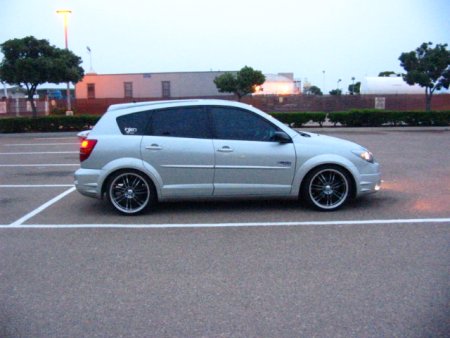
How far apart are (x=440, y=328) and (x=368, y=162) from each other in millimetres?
3952

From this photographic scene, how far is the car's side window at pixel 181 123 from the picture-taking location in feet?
24.5

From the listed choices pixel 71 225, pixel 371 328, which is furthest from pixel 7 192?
pixel 371 328

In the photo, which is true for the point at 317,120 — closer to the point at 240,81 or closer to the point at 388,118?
the point at 388,118

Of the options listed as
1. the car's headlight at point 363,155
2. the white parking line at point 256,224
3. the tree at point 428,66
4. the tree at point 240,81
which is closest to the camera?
the white parking line at point 256,224

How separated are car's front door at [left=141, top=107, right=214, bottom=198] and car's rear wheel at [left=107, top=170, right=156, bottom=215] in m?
0.22

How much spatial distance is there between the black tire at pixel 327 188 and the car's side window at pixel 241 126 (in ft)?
2.69

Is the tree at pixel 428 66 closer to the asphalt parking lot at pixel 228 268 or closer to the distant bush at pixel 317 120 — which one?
the distant bush at pixel 317 120

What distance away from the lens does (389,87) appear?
48.9 meters

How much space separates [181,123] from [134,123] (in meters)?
0.66

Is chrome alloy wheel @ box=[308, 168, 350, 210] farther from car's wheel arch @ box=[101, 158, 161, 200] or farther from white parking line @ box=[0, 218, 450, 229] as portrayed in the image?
car's wheel arch @ box=[101, 158, 161, 200]

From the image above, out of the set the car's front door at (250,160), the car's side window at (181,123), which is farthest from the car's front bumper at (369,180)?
the car's side window at (181,123)

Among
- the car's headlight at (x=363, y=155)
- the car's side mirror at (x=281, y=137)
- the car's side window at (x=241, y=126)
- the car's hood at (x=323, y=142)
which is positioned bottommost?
the car's headlight at (x=363, y=155)

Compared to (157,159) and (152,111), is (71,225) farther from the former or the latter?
(152,111)

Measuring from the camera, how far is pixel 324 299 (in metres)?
4.36
